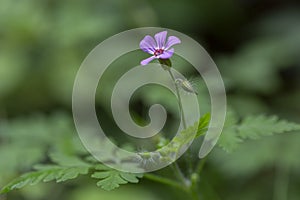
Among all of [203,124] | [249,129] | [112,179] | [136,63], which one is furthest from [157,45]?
[136,63]

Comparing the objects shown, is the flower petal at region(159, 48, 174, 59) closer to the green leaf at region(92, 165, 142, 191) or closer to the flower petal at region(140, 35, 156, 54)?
the flower petal at region(140, 35, 156, 54)

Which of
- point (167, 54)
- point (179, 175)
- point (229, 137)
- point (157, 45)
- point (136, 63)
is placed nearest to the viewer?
point (167, 54)

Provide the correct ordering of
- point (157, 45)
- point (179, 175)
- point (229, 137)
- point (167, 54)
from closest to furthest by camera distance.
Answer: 1. point (167, 54)
2. point (157, 45)
3. point (179, 175)
4. point (229, 137)

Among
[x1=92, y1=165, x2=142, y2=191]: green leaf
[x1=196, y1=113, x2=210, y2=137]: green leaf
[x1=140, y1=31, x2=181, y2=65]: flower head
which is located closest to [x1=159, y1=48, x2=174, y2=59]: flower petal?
[x1=140, y1=31, x2=181, y2=65]: flower head

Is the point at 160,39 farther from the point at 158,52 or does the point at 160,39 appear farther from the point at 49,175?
the point at 49,175

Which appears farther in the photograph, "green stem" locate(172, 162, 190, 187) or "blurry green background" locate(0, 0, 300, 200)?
"blurry green background" locate(0, 0, 300, 200)

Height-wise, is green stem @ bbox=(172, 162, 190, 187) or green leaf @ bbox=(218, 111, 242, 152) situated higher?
green leaf @ bbox=(218, 111, 242, 152)
